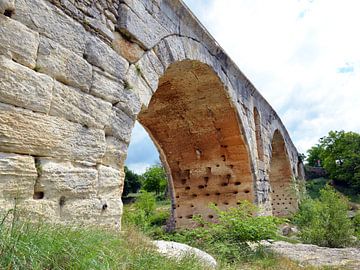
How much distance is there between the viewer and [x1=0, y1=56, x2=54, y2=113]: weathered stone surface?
239 centimetres

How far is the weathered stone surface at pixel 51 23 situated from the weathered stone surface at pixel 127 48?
502mm

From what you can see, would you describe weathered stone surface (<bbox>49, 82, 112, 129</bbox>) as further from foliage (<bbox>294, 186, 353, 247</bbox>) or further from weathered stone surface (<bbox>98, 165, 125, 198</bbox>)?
foliage (<bbox>294, 186, 353, 247</bbox>)

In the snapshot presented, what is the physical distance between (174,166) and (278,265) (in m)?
4.58

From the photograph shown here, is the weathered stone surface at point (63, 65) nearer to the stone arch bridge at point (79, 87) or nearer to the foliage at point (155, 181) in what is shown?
the stone arch bridge at point (79, 87)

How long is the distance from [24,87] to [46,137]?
43 centimetres

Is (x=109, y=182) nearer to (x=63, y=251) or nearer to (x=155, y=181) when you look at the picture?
(x=63, y=251)

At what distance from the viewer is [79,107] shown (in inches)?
117

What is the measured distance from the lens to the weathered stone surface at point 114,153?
328cm

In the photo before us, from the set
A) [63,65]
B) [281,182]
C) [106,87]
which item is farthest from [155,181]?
[63,65]

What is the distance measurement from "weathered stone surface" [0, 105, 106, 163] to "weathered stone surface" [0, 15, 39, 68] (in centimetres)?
42

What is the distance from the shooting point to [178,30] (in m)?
4.88

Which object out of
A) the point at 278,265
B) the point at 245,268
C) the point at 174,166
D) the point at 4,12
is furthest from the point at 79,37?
the point at 174,166

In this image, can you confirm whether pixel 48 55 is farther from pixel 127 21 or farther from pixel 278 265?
pixel 278 265

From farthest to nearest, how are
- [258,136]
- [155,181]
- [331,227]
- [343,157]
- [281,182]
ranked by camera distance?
[155,181] → [343,157] → [281,182] → [258,136] → [331,227]
